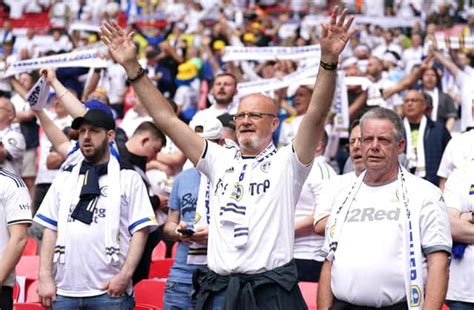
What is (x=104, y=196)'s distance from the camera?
7691 millimetres

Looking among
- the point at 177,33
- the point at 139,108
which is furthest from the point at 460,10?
the point at 139,108

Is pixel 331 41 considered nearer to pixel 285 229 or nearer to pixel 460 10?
pixel 285 229

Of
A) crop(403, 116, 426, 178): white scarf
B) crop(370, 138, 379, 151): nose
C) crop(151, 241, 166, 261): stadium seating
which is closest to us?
crop(370, 138, 379, 151): nose

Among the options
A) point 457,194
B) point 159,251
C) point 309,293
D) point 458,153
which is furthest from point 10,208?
point 159,251

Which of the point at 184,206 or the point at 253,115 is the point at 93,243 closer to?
the point at 184,206

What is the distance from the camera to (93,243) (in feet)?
24.9

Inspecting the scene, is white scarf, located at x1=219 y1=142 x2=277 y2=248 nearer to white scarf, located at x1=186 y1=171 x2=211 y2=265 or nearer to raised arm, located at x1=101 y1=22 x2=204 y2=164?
raised arm, located at x1=101 y1=22 x2=204 y2=164

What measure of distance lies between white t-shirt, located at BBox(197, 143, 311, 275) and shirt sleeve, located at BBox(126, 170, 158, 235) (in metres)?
1.40

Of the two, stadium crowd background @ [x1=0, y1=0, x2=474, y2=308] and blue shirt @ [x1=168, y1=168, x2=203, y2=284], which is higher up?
stadium crowd background @ [x1=0, y1=0, x2=474, y2=308]

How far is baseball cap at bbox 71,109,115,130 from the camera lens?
787cm

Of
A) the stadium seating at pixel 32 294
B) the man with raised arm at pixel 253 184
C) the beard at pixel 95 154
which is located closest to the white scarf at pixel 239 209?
the man with raised arm at pixel 253 184

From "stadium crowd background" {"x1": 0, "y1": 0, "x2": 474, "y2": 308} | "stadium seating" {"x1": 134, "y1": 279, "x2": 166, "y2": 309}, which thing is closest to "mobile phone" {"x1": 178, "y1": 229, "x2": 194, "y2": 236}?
"stadium seating" {"x1": 134, "y1": 279, "x2": 166, "y2": 309}

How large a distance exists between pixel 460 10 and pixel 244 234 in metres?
22.7

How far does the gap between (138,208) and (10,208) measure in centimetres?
98
